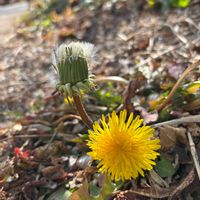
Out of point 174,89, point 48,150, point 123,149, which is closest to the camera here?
point 123,149

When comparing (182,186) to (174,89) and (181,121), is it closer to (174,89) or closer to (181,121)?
(181,121)

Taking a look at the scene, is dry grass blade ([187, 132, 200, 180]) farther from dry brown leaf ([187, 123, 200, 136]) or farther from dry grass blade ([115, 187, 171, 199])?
dry grass blade ([115, 187, 171, 199])

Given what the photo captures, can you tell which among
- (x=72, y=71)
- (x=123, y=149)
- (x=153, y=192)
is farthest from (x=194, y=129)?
(x=72, y=71)

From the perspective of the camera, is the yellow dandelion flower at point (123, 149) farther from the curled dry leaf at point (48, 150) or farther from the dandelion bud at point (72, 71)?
the curled dry leaf at point (48, 150)

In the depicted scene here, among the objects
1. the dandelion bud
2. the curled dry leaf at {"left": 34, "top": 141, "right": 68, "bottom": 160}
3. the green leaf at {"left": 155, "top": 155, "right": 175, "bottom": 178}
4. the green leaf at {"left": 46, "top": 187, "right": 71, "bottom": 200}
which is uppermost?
the dandelion bud

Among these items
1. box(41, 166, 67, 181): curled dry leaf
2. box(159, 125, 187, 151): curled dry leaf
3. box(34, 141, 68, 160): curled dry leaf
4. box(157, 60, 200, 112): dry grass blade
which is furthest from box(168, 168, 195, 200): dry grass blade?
box(34, 141, 68, 160): curled dry leaf

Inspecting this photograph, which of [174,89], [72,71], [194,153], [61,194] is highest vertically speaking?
[72,71]

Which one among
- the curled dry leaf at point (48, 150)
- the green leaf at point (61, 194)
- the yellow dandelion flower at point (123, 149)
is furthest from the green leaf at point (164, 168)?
the curled dry leaf at point (48, 150)
